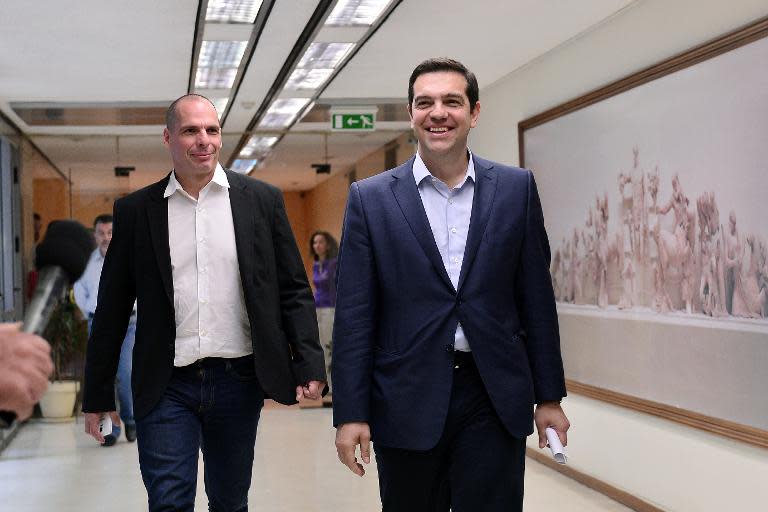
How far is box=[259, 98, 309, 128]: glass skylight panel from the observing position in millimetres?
9898

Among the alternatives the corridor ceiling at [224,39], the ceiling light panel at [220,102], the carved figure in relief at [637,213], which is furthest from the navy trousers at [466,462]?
the ceiling light panel at [220,102]

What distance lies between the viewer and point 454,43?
7.45 m

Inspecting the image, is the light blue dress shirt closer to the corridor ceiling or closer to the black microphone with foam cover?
the black microphone with foam cover

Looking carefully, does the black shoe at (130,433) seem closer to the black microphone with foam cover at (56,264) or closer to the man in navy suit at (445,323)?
the man in navy suit at (445,323)

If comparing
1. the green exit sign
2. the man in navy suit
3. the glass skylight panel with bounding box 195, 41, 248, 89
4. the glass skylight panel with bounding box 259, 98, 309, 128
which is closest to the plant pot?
the glass skylight panel with bounding box 259, 98, 309, 128

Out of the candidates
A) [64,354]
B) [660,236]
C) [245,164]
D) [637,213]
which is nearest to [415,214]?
[660,236]

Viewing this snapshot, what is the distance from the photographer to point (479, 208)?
2900 millimetres

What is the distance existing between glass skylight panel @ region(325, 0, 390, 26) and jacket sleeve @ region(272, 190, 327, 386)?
2.95 m

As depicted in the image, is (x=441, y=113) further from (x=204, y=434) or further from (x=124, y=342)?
(x=124, y=342)

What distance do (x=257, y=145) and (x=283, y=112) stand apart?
2.09 m

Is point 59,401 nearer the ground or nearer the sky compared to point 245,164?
nearer the ground

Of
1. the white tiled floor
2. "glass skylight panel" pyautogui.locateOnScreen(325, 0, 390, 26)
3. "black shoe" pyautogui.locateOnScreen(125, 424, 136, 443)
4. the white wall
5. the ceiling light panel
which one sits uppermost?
the ceiling light panel

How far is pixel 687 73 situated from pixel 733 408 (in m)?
1.67

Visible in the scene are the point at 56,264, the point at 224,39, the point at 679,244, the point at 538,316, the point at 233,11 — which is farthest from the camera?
the point at 224,39
